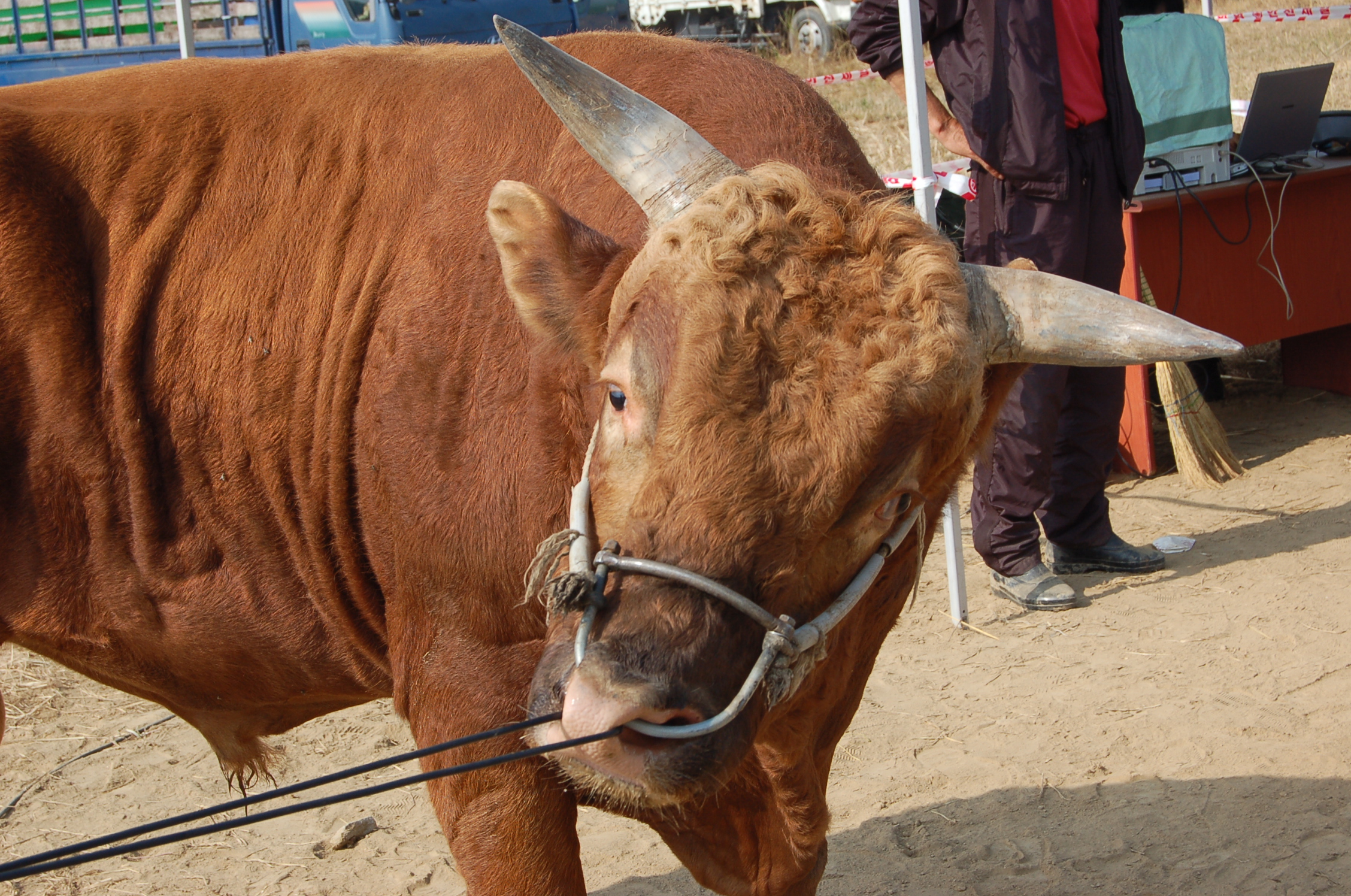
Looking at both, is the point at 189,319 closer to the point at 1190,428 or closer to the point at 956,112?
the point at 956,112

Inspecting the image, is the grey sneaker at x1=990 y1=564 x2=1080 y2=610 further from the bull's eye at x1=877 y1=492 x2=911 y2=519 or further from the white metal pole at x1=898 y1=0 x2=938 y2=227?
the bull's eye at x1=877 y1=492 x2=911 y2=519

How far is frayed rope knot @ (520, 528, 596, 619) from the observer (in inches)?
72.7

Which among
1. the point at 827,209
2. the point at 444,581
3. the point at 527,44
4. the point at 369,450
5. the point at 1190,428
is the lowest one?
the point at 1190,428

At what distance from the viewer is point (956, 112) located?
4.70 metres

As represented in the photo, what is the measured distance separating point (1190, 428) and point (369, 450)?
5139mm

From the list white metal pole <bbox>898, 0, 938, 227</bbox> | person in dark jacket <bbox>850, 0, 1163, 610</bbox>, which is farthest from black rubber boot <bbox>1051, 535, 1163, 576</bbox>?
white metal pole <bbox>898, 0, 938, 227</bbox>

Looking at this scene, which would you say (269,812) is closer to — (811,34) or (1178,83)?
(1178,83)

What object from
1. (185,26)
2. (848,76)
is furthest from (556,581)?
(848,76)

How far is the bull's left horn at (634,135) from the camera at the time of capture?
2213 mm

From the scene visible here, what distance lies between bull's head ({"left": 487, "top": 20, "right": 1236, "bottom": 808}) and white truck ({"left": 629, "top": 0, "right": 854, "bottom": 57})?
53.4 ft

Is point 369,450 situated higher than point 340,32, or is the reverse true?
point 340,32

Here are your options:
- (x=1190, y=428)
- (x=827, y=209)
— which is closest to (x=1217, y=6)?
(x=1190, y=428)

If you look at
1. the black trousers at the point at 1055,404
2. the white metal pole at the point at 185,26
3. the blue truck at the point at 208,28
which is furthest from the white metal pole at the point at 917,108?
the blue truck at the point at 208,28

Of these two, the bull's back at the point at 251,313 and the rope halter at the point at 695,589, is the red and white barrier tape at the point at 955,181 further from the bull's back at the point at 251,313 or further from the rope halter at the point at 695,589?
the rope halter at the point at 695,589
